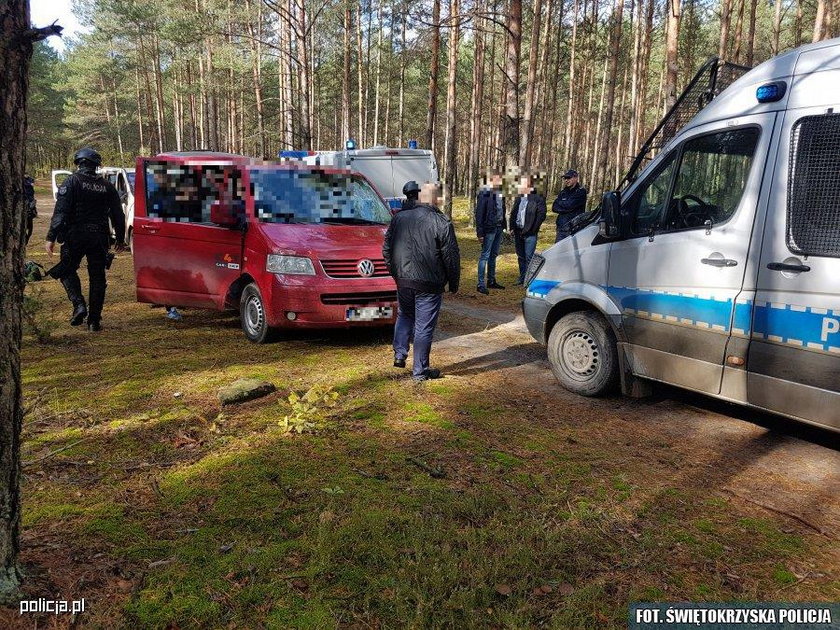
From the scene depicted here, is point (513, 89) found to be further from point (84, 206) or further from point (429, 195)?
point (84, 206)

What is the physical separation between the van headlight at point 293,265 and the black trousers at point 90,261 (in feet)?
8.35

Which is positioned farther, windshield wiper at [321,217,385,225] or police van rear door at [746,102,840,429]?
windshield wiper at [321,217,385,225]

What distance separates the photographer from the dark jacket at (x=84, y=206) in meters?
7.35

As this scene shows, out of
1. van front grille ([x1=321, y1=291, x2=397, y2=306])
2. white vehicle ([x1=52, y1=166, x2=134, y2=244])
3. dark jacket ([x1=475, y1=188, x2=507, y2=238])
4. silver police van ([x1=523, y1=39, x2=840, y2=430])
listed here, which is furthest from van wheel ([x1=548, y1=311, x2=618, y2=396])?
white vehicle ([x1=52, y1=166, x2=134, y2=244])

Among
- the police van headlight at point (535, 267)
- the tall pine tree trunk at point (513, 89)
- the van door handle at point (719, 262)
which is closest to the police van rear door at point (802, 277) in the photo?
the van door handle at point (719, 262)

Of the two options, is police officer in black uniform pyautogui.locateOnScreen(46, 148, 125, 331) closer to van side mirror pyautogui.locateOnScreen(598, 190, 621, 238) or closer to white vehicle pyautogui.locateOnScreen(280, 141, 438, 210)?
van side mirror pyautogui.locateOnScreen(598, 190, 621, 238)

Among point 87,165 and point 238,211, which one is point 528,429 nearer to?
point 238,211

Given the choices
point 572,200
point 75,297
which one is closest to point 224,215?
point 75,297

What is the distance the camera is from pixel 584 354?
5.79 metres

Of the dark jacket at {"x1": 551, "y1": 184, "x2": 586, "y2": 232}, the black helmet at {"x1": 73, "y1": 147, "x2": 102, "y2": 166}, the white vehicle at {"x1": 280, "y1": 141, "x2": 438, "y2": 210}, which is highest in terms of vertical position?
the white vehicle at {"x1": 280, "y1": 141, "x2": 438, "y2": 210}

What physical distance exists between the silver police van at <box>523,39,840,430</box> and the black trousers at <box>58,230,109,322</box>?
19.6 feet

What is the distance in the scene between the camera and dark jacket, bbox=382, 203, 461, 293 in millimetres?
5852

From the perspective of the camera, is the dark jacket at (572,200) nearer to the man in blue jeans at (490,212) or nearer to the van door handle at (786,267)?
the man in blue jeans at (490,212)

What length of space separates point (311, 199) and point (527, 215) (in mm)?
5012
